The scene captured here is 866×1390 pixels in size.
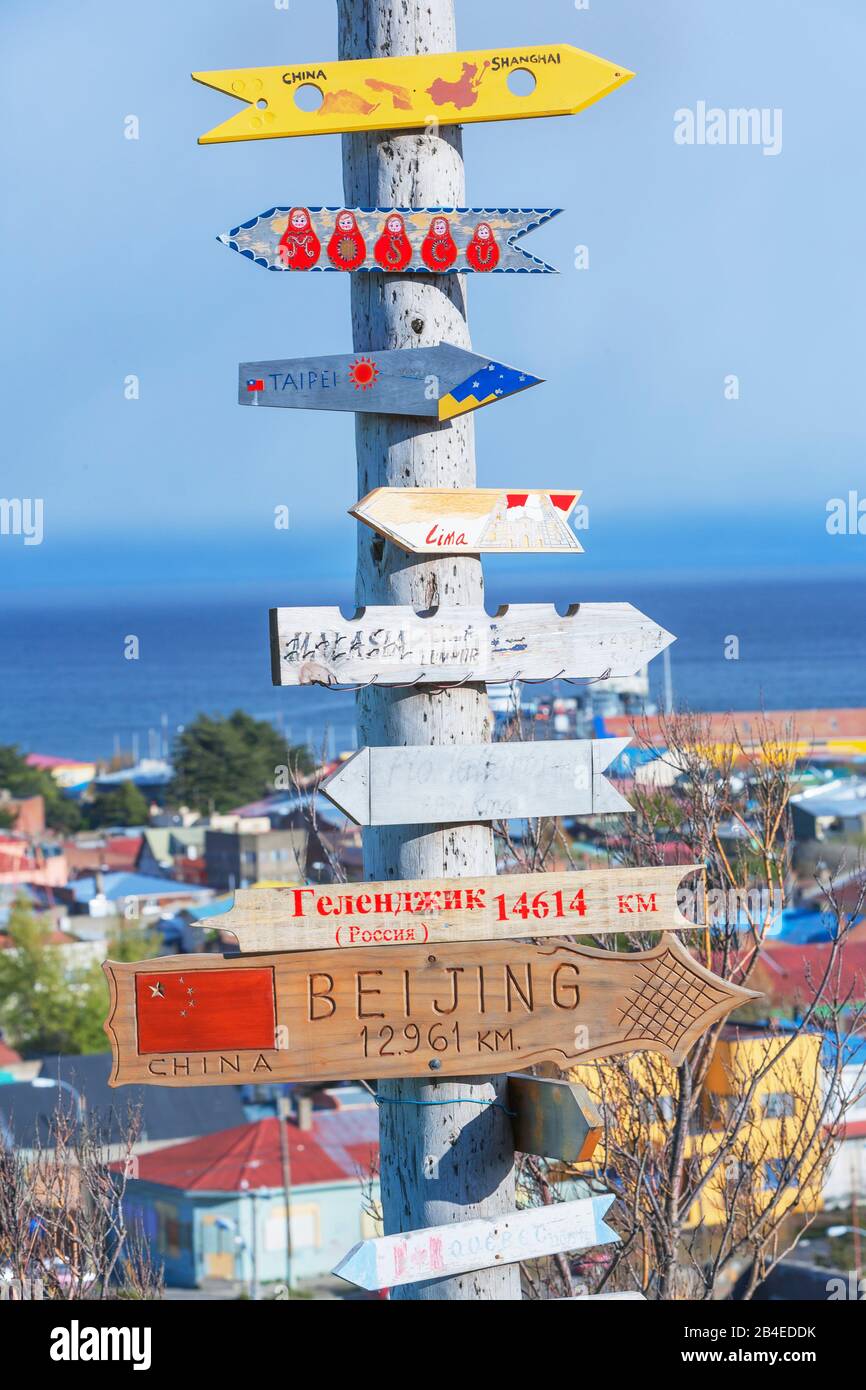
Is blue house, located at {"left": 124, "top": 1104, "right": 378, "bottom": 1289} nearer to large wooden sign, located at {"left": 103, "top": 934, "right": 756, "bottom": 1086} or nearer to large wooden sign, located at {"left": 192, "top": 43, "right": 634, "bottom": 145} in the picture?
large wooden sign, located at {"left": 103, "top": 934, "right": 756, "bottom": 1086}

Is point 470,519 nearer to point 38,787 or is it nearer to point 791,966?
point 791,966

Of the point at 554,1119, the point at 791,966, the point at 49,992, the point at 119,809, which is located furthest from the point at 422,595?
the point at 119,809

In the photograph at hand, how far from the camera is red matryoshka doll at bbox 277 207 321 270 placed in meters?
4.62

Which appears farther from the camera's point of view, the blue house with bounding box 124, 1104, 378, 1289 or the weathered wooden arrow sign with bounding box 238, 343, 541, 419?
the blue house with bounding box 124, 1104, 378, 1289

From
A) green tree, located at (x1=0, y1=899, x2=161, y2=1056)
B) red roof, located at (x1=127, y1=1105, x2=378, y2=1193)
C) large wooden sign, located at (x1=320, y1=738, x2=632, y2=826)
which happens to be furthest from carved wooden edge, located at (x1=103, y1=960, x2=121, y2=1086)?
green tree, located at (x1=0, y1=899, x2=161, y2=1056)

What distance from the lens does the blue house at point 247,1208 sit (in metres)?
29.4

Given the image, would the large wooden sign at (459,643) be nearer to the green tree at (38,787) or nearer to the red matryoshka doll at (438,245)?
the red matryoshka doll at (438,245)

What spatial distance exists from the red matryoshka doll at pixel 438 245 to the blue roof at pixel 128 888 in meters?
54.0

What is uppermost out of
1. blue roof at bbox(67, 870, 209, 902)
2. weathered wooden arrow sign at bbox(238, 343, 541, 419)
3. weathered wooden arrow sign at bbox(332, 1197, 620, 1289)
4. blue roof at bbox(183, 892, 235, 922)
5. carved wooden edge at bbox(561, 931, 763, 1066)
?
weathered wooden arrow sign at bbox(238, 343, 541, 419)

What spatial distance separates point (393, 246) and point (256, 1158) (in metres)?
27.6

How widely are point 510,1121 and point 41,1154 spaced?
6.64m

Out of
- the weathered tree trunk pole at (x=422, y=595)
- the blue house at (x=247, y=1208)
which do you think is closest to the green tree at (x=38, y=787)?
the blue house at (x=247, y=1208)

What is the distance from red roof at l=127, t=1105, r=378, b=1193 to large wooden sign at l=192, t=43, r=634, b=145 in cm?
2609
